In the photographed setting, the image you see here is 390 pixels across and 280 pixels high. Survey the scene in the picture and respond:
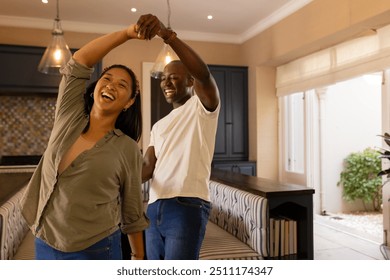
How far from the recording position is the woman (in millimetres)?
585

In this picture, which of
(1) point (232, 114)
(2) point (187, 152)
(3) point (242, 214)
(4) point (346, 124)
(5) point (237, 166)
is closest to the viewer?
(2) point (187, 152)

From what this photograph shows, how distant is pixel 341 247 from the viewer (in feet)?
5.94

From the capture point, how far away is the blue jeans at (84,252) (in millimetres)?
599

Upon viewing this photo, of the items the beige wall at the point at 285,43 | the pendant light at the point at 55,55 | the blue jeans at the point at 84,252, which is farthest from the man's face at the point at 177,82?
the beige wall at the point at 285,43

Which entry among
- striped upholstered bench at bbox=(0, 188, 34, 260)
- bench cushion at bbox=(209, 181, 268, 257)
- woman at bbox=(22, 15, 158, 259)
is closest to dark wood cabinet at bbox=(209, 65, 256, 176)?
bench cushion at bbox=(209, 181, 268, 257)

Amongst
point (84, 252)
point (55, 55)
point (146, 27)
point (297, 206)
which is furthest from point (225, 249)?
point (55, 55)

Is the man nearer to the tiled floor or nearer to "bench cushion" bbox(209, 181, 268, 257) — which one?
"bench cushion" bbox(209, 181, 268, 257)

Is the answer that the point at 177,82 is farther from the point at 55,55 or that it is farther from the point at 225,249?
the point at 55,55

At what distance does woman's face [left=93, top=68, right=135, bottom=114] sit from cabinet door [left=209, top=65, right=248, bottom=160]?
2.59 meters

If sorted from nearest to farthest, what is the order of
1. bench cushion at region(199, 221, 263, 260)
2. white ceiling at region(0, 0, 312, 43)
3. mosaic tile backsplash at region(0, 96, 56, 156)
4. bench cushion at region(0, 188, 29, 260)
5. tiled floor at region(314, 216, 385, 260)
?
bench cushion at region(0, 188, 29, 260), bench cushion at region(199, 221, 263, 260), tiled floor at region(314, 216, 385, 260), white ceiling at region(0, 0, 312, 43), mosaic tile backsplash at region(0, 96, 56, 156)

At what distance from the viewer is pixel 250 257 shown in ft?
4.60

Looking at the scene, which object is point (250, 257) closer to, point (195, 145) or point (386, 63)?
point (195, 145)

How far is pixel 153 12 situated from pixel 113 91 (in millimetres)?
1955
